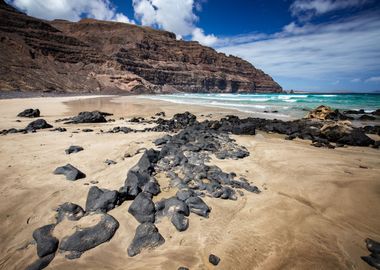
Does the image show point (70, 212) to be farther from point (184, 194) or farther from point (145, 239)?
point (184, 194)

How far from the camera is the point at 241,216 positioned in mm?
3617

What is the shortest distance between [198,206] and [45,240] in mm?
2234

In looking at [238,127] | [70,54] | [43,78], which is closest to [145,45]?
[70,54]

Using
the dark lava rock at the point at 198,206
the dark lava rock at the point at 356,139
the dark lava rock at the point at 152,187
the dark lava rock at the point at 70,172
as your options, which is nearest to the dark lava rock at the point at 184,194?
the dark lava rock at the point at 198,206

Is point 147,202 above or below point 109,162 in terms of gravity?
above

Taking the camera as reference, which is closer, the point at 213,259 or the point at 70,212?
the point at 213,259

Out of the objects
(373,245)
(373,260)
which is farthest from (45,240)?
(373,245)

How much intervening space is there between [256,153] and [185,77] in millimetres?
121425

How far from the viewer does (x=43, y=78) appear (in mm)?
60406

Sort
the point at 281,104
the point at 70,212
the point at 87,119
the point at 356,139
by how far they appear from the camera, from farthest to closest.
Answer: the point at 281,104 → the point at 87,119 → the point at 356,139 → the point at 70,212

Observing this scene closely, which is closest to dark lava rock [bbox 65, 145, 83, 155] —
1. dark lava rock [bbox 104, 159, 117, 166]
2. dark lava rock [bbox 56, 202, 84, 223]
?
dark lava rock [bbox 104, 159, 117, 166]

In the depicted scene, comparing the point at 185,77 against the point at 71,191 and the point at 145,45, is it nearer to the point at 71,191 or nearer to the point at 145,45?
the point at 145,45

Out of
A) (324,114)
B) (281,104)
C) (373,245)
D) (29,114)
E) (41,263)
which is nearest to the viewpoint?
(41,263)

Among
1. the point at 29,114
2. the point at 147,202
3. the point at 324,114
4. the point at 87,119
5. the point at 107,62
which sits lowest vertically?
the point at 29,114
